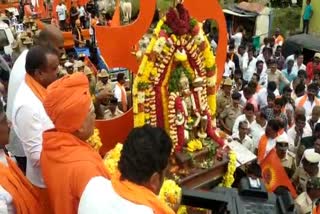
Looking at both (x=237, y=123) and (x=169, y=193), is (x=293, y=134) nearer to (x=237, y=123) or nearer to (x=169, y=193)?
(x=237, y=123)

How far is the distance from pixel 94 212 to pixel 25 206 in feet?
2.35

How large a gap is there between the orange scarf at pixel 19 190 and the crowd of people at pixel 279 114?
2492mm

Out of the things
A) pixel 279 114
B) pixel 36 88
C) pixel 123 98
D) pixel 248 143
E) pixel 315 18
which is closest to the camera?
pixel 36 88

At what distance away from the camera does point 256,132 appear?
5812 millimetres

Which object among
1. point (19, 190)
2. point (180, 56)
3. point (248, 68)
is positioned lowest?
point (248, 68)

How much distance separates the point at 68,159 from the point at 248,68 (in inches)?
299

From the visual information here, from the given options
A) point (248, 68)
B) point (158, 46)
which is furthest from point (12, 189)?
point (248, 68)

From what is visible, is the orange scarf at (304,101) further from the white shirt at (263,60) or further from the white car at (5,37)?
the white car at (5,37)

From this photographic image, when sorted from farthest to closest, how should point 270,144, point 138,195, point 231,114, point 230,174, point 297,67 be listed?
point 297,67 < point 231,114 < point 270,144 < point 230,174 < point 138,195

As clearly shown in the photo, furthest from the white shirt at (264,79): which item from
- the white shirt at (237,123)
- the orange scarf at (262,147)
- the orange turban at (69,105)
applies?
the orange turban at (69,105)

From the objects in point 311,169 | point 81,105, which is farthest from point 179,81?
point 81,105

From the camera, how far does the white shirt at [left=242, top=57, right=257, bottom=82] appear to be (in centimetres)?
950

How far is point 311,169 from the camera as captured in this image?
4625 millimetres

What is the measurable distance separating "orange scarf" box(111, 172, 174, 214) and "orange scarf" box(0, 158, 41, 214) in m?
0.72
